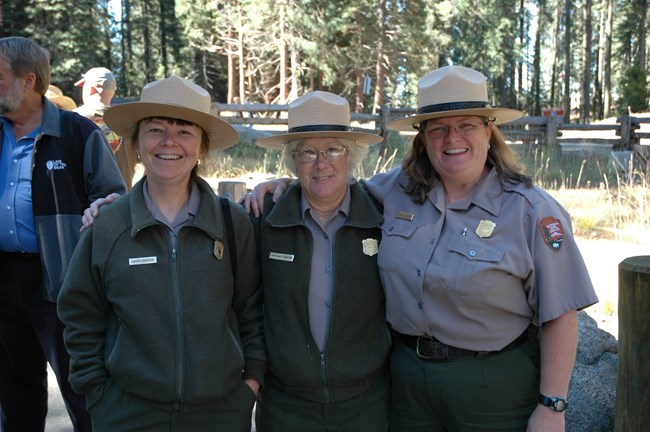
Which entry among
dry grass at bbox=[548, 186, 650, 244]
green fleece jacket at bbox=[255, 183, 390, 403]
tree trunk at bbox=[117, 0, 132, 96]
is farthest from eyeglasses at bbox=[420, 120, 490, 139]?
tree trunk at bbox=[117, 0, 132, 96]

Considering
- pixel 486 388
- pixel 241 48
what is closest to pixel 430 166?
pixel 486 388

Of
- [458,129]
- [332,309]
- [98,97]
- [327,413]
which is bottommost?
[327,413]

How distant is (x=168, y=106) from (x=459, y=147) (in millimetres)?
1164

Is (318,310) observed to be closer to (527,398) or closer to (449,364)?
(449,364)

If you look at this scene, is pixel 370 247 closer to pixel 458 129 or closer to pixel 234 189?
pixel 458 129

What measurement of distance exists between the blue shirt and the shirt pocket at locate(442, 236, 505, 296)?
206 centimetres

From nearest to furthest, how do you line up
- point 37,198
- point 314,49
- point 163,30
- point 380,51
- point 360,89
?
point 37,198, point 314,49, point 380,51, point 360,89, point 163,30

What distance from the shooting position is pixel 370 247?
2.62m

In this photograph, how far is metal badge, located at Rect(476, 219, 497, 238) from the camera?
94.3 inches

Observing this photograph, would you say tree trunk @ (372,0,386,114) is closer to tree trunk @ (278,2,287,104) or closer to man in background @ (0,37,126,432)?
tree trunk @ (278,2,287,104)

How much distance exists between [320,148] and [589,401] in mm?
2200

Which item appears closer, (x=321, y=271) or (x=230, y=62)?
(x=321, y=271)

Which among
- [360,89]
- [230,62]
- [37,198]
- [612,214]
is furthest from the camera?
[230,62]

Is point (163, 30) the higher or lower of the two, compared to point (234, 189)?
higher
